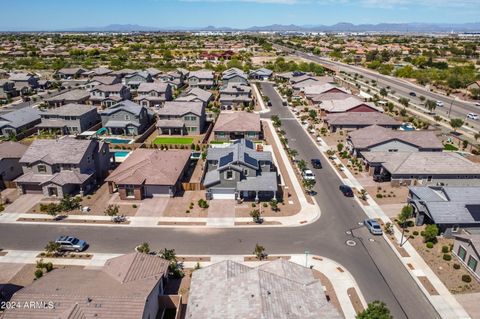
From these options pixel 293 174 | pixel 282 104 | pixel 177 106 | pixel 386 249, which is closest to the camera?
pixel 386 249

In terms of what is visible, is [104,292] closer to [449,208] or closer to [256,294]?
[256,294]

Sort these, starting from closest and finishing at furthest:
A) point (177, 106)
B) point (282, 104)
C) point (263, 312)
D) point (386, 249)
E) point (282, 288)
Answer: point (263, 312), point (282, 288), point (386, 249), point (177, 106), point (282, 104)

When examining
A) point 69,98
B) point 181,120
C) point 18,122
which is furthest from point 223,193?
point 69,98

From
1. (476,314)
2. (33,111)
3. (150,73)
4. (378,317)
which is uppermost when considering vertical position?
(150,73)

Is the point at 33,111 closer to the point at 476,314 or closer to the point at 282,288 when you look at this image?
the point at 282,288

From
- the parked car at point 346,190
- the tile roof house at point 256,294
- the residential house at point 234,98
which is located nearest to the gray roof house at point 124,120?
the residential house at point 234,98

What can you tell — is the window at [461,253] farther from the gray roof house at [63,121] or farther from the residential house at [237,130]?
the gray roof house at [63,121]

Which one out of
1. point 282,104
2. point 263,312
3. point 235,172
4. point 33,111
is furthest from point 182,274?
point 282,104
